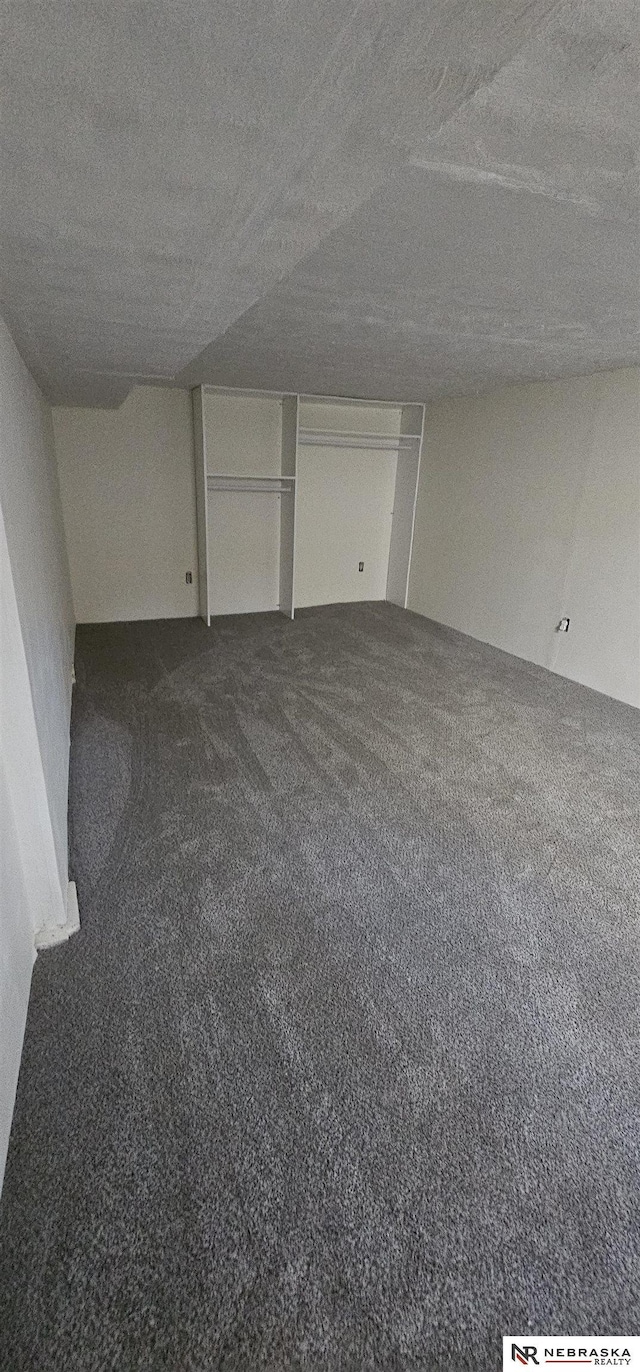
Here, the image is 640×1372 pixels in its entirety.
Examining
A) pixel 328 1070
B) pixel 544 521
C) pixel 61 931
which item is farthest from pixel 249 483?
pixel 328 1070

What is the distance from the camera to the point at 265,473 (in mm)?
4867

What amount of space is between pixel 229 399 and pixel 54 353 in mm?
2464

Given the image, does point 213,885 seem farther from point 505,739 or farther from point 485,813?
point 505,739

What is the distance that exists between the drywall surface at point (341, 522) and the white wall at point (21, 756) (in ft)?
10.2

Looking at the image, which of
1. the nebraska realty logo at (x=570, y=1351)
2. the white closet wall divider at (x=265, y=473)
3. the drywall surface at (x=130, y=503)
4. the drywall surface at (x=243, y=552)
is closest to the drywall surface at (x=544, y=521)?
the white closet wall divider at (x=265, y=473)

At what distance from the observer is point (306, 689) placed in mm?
3568

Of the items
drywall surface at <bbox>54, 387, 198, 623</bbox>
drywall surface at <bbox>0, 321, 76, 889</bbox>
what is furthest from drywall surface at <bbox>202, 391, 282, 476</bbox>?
drywall surface at <bbox>0, 321, 76, 889</bbox>

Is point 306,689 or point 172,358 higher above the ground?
point 172,358

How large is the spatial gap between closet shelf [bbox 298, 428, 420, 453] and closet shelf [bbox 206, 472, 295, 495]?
377mm

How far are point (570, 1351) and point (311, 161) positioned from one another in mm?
1965

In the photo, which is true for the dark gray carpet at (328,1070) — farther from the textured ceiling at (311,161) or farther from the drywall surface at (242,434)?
the drywall surface at (242,434)

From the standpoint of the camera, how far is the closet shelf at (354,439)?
15.5ft

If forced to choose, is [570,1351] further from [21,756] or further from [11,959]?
[21,756]

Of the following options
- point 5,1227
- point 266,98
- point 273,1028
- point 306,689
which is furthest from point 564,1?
point 306,689
